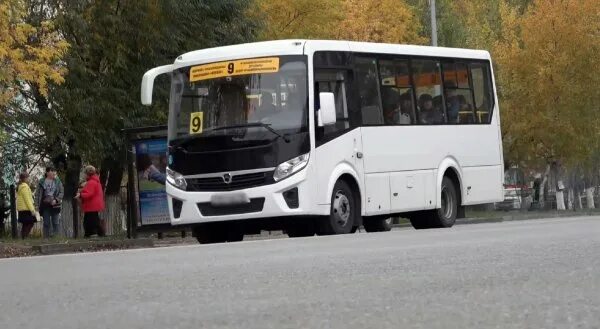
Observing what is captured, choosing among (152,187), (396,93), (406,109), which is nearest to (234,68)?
(396,93)

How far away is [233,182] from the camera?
792 inches

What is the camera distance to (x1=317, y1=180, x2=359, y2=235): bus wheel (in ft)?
67.9

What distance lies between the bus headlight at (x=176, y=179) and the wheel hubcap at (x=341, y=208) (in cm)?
250

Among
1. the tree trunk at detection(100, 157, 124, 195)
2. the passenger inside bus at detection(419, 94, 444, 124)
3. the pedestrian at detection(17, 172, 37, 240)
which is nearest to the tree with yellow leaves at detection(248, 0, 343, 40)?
the tree trunk at detection(100, 157, 124, 195)

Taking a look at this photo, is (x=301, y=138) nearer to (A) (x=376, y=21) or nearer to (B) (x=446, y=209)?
(B) (x=446, y=209)

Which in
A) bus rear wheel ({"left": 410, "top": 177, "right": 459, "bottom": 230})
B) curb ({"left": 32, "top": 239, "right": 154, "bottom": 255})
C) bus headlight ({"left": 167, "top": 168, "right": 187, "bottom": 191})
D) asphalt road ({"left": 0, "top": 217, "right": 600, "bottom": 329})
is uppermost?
bus headlight ({"left": 167, "top": 168, "right": 187, "bottom": 191})

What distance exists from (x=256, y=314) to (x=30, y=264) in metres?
7.64

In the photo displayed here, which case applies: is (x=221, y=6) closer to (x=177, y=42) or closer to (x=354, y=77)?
(x=177, y=42)

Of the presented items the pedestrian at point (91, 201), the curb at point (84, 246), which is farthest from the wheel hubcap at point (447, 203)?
the pedestrian at point (91, 201)

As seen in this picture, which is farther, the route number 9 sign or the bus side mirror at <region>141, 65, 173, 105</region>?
the bus side mirror at <region>141, 65, 173, 105</region>

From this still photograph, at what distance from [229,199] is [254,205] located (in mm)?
429

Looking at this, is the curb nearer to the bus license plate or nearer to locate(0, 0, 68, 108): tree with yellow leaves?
locate(0, 0, 68, 108): tree with yellow leaves

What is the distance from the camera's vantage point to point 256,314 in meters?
6.89

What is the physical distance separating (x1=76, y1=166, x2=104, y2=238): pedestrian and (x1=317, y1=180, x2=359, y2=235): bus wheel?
770 cm
